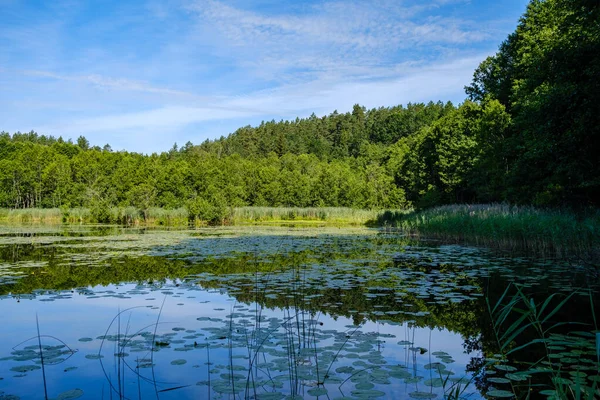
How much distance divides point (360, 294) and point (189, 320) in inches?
114

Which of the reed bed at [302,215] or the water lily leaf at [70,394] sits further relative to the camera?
the reed bed at [302,215]

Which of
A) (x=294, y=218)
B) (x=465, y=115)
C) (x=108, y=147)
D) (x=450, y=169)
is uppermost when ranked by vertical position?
(x=108, y=147)

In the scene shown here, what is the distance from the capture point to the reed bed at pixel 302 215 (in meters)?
41.8

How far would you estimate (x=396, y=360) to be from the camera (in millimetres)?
4215

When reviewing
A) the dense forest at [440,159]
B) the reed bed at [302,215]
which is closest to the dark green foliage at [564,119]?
the dense forest at [440,159]

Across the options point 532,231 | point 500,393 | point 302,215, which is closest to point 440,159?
point 302,215

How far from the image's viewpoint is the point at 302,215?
48375 millimetres

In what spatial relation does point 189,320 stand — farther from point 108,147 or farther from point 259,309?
point 108,147

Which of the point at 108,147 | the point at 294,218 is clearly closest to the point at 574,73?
the point at 294,218

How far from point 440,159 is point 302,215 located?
643 inches

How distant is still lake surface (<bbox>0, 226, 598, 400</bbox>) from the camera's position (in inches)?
143

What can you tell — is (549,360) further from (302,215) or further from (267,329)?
(302,215)

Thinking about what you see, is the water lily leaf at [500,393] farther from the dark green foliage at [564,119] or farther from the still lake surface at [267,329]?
the dark green foliage at [564,119]

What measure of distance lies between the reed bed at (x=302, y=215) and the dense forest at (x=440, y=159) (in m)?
2.80
